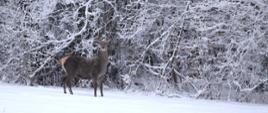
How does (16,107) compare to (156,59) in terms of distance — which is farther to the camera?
(156,59)

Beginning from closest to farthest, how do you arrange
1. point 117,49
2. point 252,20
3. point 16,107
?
point 16,107, point 252,20, point 117,49

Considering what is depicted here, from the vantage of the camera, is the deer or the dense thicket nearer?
the deer

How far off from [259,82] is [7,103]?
9.52 meters

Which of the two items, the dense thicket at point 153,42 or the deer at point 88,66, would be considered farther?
the dense thicket at point 153,42

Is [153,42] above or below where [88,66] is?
above

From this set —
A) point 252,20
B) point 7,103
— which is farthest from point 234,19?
point 7,103

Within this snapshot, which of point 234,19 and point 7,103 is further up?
point 234,19

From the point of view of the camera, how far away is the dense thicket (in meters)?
19.0

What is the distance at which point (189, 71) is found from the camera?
20.2 m

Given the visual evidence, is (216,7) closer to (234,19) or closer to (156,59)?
(234,19)

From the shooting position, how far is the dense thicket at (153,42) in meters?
19.0

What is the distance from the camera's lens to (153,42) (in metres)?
19.9

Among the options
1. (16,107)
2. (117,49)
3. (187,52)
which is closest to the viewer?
(16,107)

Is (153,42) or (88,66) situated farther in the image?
(153,42)
